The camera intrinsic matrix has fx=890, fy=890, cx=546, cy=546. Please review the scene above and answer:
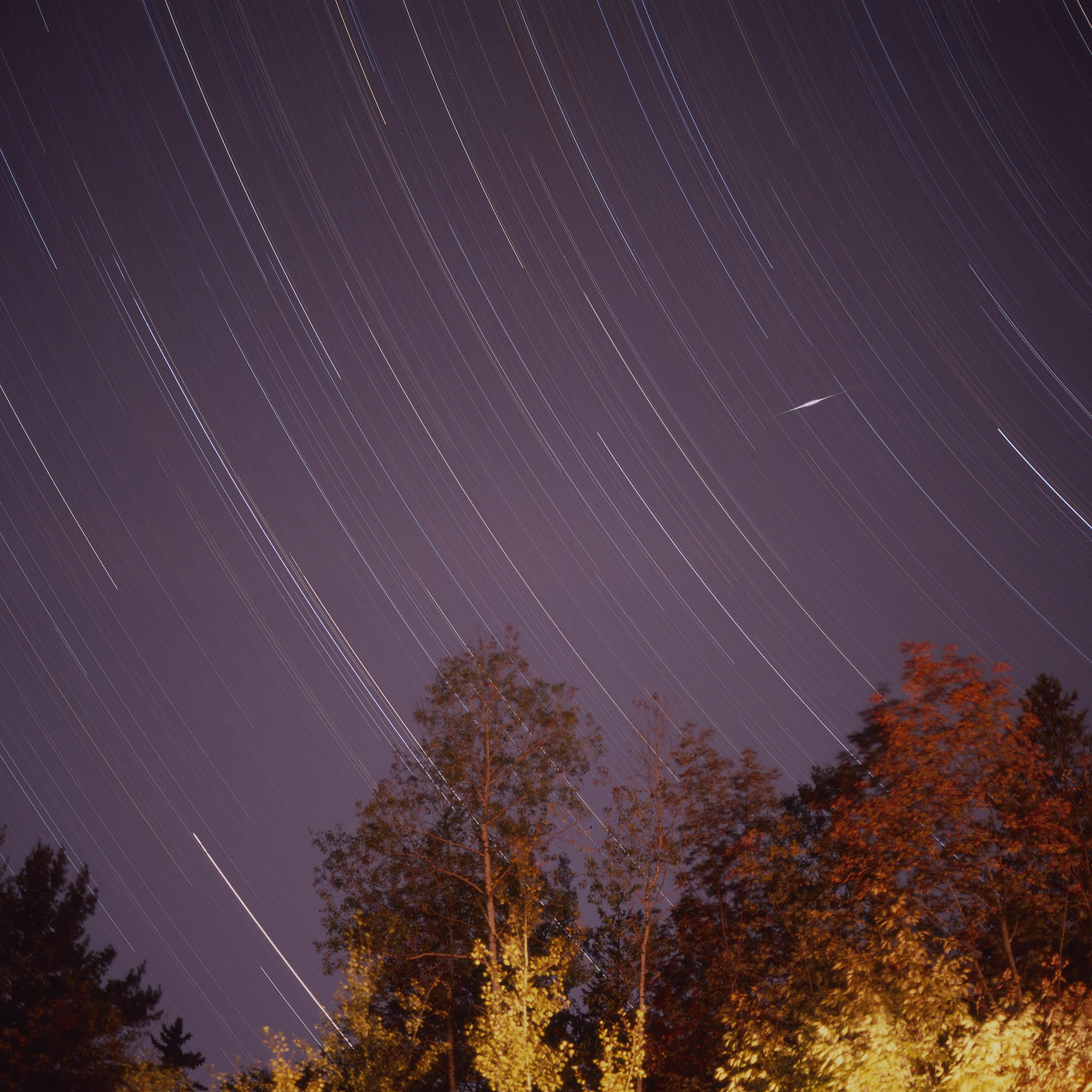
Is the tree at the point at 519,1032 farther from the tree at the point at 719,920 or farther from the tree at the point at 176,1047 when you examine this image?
the tree at the point at 176,1047

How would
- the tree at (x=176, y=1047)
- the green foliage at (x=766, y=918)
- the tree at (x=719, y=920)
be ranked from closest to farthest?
the green foliage at (x=766, y=918), the tree at (x=719, y=920), the tree at (x=176, y=1047)

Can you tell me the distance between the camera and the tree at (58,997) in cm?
2695

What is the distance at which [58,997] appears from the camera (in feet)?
104

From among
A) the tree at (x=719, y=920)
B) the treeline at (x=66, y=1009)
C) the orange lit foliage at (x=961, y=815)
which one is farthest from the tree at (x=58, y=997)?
the orange lit foliage at (x=961, y=815)

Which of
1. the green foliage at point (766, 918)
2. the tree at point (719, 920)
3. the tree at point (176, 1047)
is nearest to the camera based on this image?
the green foliage at point (766, 918)

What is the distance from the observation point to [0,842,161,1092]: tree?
27.0 meters

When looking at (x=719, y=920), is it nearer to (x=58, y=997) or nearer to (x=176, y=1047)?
(x=58, y=997)

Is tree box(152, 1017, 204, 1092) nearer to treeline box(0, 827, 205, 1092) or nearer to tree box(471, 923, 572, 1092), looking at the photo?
treeline box(0, 827, 205, 1092)

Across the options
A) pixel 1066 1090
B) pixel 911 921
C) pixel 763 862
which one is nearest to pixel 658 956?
pixel 763 862

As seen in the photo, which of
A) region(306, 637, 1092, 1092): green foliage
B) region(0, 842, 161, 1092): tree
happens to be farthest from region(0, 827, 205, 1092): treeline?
region(306, 637, 1092, 1092): green foliage

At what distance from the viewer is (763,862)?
24.9 m

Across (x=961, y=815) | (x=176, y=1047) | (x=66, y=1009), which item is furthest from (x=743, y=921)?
(x=176, y=1047)

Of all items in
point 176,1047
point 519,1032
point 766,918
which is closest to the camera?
point 519,1032

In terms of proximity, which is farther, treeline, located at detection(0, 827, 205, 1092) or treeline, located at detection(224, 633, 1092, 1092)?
treeline, located at detection(0, 827, 205, 1092)
